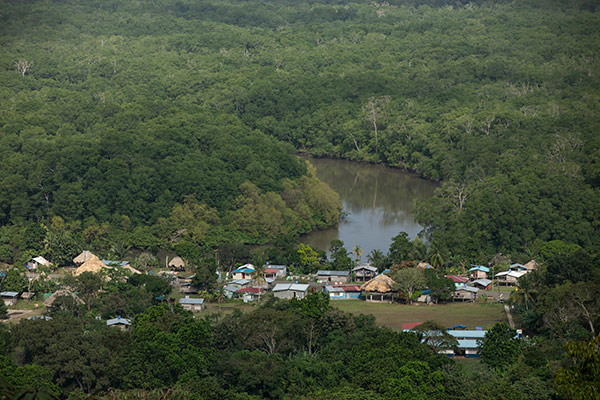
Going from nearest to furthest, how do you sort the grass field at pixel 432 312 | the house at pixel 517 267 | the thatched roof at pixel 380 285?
the grass field at pixel 432 312 → the thatched roof at pixel 380 285 → the house at pixel 517 267

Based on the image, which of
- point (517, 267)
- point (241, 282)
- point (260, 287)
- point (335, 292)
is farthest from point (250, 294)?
point (517, 267)

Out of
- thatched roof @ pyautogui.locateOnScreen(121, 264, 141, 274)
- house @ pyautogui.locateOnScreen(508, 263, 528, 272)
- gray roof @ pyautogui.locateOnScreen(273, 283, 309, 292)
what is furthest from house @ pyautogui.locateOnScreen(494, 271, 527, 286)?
thatched roof @ pyautogui.locateOnScreen(121, 264, 141, 274)

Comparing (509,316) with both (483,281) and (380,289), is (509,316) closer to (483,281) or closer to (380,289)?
(483,281)

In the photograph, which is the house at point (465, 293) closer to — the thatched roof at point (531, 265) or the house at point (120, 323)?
the thatched roof at point (531, 265)

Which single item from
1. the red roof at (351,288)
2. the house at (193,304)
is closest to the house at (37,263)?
the house at (193,304)

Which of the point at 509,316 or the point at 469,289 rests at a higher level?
the point at 509,316

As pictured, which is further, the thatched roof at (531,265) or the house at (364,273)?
→ the house at (364,273)

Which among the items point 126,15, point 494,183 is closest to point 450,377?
point 494,183

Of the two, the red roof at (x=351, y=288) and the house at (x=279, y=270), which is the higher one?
the red roof at (x=351, y=288)
